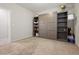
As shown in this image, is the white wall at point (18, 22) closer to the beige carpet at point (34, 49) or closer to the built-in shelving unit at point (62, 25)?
the beige carpet at point (34, 49)

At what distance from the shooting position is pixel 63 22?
5.81 metres

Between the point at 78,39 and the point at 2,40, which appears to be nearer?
the point at 78,39

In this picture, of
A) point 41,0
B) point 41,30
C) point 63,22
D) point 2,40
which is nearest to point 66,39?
point 63,22

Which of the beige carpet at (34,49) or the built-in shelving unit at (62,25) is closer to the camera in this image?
the beige carpet at (34,49)

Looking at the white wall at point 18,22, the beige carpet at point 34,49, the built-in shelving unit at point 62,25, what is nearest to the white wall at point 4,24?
the white wall at point 18,22

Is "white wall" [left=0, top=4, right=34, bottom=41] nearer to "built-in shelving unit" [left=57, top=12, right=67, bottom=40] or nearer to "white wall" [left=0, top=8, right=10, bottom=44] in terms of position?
"white wall" [left=0, top=8, right=10, bottom=44]

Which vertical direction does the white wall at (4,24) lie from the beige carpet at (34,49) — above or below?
above

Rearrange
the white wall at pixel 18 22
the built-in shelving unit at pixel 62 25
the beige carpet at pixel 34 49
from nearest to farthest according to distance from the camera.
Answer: the beige carpet at pixel 34 49 → the white wall at pixel 18 22 → the built-in shelving unit at pixel 62 25

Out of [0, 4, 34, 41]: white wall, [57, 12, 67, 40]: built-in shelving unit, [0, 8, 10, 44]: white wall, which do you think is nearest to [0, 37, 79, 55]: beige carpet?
[0, 4, 34, 41]: white wall

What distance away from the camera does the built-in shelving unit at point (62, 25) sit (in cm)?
569

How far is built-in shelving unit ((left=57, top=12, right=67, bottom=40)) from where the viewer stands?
Result: 224 inches

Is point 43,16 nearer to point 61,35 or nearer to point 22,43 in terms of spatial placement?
point 61,35

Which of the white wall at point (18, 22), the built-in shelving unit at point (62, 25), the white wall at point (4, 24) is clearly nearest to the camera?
the white wall at point (18, 22)

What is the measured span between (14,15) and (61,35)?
102 inches
